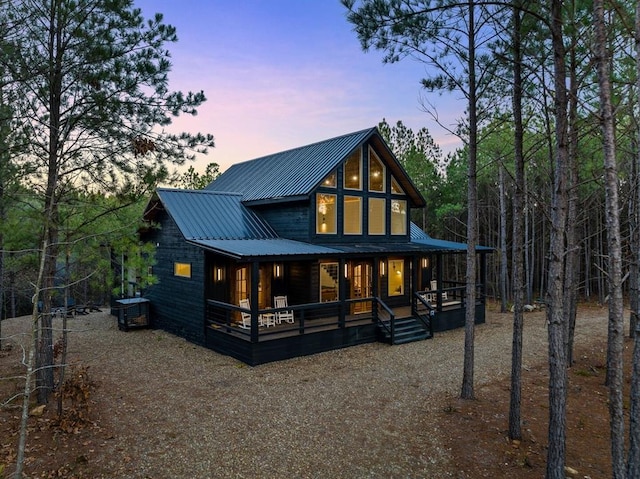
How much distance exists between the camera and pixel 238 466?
18.5ft

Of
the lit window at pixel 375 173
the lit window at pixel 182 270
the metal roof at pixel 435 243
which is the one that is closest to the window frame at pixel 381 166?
the lit window at pixel 375 173

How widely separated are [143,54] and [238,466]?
785 centimetres

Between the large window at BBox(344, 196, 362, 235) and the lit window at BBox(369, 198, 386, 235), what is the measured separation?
68 centimetres

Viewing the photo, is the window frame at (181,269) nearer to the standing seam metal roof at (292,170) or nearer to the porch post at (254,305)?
the porch post at (254,305)

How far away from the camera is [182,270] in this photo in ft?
44.8

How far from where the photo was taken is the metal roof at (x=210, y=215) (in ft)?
45.1

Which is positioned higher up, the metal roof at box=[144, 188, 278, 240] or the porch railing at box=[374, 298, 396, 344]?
the metal roof at box=[144, 188, 278, 240]

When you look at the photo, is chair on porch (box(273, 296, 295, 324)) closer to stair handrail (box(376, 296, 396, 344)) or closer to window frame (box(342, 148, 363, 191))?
stair handrail (box(376, 296, 396, 344))

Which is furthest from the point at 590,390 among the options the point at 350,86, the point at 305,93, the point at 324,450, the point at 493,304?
the point at 305,93

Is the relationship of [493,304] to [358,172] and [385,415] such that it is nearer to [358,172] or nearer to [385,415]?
[358,172]

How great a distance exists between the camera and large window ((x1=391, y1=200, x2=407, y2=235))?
57.7ft

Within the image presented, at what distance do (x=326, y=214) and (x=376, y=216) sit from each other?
9.14 ft

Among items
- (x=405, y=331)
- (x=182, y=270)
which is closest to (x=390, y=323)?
(x=405, y=331)

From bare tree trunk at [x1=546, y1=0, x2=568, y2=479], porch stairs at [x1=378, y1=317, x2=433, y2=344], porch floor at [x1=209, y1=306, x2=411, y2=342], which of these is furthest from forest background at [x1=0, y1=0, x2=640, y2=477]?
porch stairs at [x1=378, y1=317, x2=433, y2=344]
